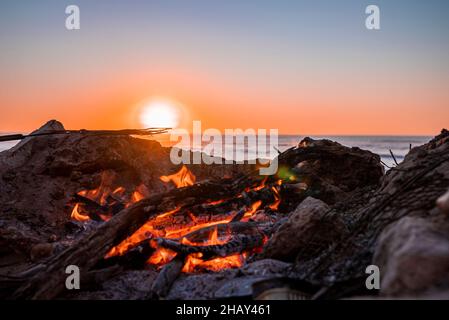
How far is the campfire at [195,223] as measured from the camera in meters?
4.38

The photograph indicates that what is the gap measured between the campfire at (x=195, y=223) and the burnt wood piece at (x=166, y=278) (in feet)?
0.33

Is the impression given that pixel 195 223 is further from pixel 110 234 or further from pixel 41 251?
pixel 41 251

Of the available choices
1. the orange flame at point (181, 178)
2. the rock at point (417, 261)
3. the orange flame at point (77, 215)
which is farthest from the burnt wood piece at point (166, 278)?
the orange flame at point (181, 178)

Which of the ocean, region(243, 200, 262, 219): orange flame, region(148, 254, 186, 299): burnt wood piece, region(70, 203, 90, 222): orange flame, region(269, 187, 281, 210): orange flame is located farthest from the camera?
the ocean

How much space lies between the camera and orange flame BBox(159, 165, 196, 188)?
7.64 meters

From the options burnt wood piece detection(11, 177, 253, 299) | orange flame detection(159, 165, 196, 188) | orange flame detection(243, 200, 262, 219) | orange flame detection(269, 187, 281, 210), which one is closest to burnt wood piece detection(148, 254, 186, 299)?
burnt wood piece detection(11, 177, 253, 299)

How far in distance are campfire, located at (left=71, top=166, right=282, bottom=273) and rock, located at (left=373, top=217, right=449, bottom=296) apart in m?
2.07

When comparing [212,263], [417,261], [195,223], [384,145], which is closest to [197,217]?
[195,223]

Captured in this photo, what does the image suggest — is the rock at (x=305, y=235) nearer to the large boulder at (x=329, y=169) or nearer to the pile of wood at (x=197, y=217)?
the pile of wood at (x=197, y=217)

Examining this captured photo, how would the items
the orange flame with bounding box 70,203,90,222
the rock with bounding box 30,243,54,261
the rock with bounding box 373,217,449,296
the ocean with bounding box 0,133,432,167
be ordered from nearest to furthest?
the rock with bounding box 373,217,449,296, the rock with bounding box 30,243,54,261, the orange flame with bounding box 70,203,90,222, the ocean with bounding box 0,133,432,167

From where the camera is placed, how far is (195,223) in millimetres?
5566

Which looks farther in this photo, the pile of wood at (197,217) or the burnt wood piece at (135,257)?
the burnt wood piece at (135,257)

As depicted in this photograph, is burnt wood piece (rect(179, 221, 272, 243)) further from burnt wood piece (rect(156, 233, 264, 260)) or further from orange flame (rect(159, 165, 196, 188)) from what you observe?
orange flame (rect(159, 165, 196, 188))
